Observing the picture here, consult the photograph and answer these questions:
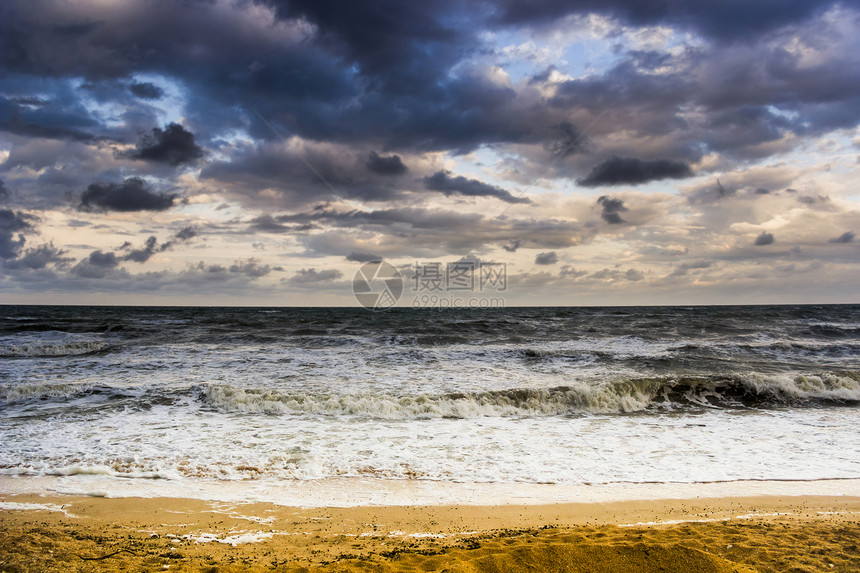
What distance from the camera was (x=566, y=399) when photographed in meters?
12.3

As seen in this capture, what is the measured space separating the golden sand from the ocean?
2.83ft

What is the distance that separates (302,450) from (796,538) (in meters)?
7.03

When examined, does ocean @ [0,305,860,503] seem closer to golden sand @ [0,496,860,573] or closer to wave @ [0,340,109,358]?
wave @ [0,340,109,358]

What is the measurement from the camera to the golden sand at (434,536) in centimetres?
400

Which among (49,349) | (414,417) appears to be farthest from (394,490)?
(49,349)

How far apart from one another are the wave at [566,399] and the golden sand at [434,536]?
18.0 ft

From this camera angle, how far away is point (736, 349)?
22281 millimetres

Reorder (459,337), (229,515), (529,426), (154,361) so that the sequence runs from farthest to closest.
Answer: (459,337) < (154,361) < (529,426) < (229,515)

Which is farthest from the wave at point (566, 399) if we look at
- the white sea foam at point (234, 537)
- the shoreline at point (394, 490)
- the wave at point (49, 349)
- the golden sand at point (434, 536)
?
the wave at point (49, 349)

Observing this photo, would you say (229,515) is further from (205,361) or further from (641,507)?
(205,361)

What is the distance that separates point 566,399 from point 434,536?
27.5ft

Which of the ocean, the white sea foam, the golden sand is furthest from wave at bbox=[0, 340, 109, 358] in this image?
the white sea foam

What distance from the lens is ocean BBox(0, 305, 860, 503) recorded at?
7.02m

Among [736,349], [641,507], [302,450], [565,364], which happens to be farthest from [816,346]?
[302,450]
